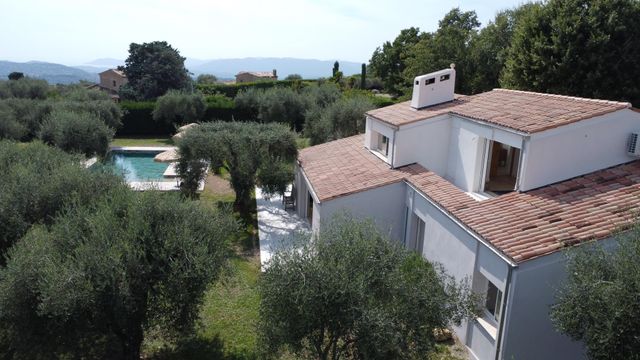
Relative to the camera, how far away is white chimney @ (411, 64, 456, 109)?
65.7 feet

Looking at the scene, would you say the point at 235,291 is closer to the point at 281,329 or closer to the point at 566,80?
the point at 281,329

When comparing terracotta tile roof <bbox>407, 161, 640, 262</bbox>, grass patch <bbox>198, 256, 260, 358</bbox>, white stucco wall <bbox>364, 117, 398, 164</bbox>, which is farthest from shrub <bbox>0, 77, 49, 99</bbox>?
terracotta tile roof <bbox>407, 161, 640, 262</bbox>

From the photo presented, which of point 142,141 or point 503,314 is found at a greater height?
point 503,314

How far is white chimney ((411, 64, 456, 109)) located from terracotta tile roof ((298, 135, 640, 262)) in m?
4.52

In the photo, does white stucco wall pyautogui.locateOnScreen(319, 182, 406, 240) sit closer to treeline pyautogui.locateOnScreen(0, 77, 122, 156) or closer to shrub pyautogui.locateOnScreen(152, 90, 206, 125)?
treeline pyautogui.locateOnScreen(0, 77, 122, 156)

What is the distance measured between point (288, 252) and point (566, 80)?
961 inches

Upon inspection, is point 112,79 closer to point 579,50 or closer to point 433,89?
point 433,89

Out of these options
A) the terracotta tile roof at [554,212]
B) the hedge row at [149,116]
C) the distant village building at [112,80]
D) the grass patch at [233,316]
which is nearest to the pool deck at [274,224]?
the grass patch at [233,316]

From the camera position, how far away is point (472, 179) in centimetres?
1602

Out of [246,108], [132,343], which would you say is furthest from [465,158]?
[246,108]

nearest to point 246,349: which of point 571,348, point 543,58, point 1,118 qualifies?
point 571,348

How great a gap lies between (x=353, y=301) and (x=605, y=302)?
426cm

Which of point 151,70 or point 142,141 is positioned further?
point 151,70

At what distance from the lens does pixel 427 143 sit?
59.9 ft
